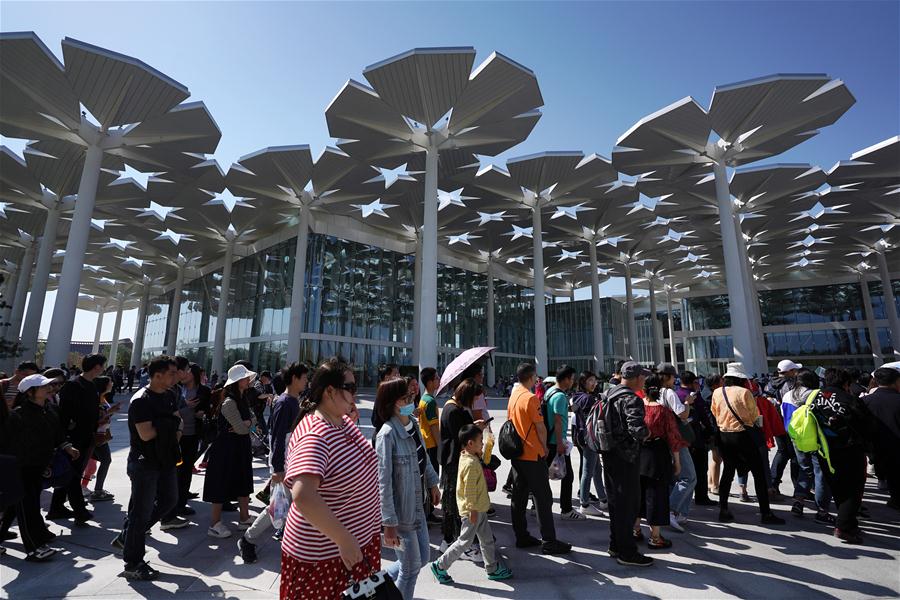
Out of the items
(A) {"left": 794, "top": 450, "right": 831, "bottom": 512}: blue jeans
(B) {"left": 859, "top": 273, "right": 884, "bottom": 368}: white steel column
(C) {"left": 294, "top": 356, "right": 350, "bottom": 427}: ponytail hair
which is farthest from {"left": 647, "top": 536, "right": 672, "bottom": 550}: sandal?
(B) {"left": 859, "top": 273, "right": 884, "bottom": 368}: white steel column

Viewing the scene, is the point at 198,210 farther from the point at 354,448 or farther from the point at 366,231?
the point at 354,448

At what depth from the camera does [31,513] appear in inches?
154

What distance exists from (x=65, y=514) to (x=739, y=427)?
777 cm

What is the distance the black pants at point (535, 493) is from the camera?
4141 mm

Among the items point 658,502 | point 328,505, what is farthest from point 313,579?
point 658,502

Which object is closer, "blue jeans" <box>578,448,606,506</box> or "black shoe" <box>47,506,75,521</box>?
"black shoe" <box>47,506,75,521</box>

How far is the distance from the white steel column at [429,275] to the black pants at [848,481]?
46.9 ft

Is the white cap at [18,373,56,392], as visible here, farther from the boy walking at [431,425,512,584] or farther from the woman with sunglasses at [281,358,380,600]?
the boy walking at [431,425,512,584]

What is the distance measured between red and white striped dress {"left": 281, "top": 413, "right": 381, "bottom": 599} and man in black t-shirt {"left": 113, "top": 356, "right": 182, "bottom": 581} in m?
2.37

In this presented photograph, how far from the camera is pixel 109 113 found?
55.5 ft

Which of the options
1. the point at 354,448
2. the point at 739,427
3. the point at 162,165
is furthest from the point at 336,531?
the point at 162,165

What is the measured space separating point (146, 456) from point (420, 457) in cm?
222

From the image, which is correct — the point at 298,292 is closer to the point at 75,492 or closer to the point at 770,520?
the point at 75,492

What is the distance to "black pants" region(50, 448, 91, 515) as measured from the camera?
4816 millimetres
